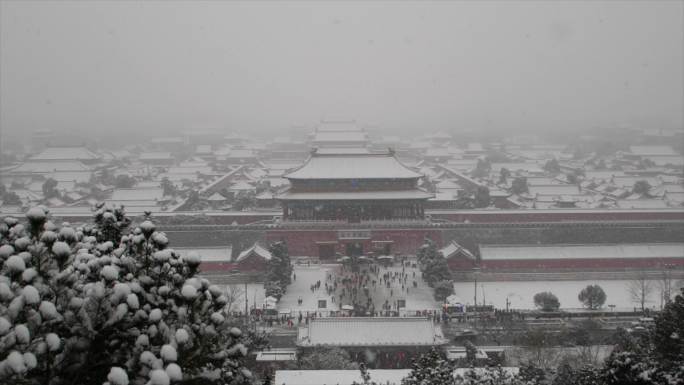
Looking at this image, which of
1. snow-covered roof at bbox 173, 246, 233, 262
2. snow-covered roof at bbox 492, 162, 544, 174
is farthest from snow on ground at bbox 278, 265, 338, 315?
snow-covered roof at bbox 492, 162, 544, 174

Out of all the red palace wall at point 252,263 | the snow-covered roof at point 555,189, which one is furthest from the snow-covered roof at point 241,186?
the snow-covered roof at point 555,189

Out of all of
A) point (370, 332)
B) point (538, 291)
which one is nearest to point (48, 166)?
point (370, 332)

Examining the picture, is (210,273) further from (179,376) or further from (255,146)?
(255,146)

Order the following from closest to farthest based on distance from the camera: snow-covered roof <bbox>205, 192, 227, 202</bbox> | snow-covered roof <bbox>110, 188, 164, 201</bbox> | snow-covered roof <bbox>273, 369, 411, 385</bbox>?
snow-covered roof <bbox>273, 369, 411, 385</bbox> → snow-covered roof <bbox>205, 192, 227, 202</bbox> → snow-covered roof <bbox>110, 188, 164, 201</bbox>

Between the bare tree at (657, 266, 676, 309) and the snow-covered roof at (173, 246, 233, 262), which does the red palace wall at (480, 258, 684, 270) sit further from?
the snow-covered roof at (173, 246, 233, 262)

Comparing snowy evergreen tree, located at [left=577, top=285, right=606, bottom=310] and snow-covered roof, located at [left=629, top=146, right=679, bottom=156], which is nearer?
snowy evergreen tree, located at [left=577, top=285, right=606, bottom=310]

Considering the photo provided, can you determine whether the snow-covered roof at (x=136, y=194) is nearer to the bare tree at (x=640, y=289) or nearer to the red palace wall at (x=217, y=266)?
the red palace wall at (x=217, y=266)
